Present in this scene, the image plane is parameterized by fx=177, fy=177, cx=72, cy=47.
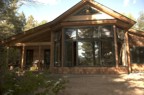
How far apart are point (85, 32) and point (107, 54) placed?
224 centimetres

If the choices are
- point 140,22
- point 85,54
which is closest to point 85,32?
point 85,54

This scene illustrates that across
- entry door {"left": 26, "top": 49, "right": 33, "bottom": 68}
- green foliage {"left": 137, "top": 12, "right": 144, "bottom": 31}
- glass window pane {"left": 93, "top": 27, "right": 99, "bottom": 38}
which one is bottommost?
entry door {"left": 26, "top": 49, "right": 33, "bottom": 68}

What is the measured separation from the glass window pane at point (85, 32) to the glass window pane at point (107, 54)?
108 centimetres

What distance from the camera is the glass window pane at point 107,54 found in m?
12.3

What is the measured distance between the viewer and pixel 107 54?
12484 mm

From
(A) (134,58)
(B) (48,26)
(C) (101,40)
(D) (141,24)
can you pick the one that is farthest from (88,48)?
(D) (141,24)

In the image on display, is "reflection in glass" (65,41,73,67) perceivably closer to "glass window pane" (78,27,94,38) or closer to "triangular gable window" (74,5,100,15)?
"glass window pane" (78,27,94,38)

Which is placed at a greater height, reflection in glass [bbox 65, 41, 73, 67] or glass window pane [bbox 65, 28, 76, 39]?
glass window pane [bbox 65, 28, 76, 39]

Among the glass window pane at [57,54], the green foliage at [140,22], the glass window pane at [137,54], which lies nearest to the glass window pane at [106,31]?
the glass window pane at [57,54]

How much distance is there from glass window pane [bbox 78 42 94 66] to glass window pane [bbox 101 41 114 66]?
0.78 meters

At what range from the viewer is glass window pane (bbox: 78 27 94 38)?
12789 millimetres

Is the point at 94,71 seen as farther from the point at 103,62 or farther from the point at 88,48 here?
the point at 88,48

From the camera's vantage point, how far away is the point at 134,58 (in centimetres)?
1625

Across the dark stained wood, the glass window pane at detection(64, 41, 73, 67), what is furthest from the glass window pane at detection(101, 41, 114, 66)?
the glass window pane at detection(64, 41, 73, 67)
